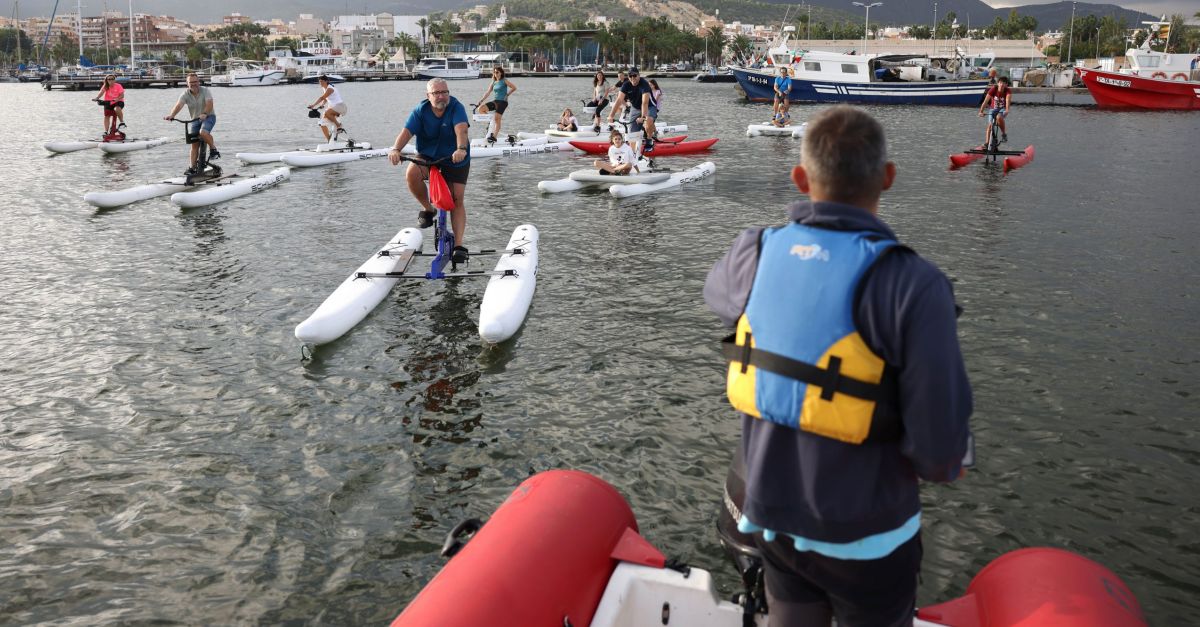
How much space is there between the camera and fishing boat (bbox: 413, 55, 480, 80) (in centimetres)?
12132

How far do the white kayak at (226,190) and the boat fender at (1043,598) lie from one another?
16.2 meters

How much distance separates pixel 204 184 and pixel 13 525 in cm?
1468

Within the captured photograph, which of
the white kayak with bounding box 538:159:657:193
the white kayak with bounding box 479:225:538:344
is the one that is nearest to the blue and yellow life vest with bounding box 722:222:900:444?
the white kayak with bounding box 479:225:538:344

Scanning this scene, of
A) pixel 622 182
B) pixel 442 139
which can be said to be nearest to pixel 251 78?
pixel 622 182

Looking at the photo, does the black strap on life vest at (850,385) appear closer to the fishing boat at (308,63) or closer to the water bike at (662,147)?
the water bike at (662,147)

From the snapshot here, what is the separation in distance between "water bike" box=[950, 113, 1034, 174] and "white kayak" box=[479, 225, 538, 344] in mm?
14914

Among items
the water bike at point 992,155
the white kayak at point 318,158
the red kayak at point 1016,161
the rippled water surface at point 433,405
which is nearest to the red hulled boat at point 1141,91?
the water bike at point 992,155

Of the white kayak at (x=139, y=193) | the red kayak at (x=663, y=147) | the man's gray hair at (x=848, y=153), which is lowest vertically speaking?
the white kayak at (x=139, y=193)

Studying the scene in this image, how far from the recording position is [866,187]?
7.75 feet

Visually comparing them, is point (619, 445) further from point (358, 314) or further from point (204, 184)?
point (204, 184)

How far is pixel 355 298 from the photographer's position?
30.5 feet

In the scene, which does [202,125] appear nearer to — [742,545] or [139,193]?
[139,193]

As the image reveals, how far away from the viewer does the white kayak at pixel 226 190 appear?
16.2 m

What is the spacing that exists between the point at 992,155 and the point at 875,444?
2433cm
